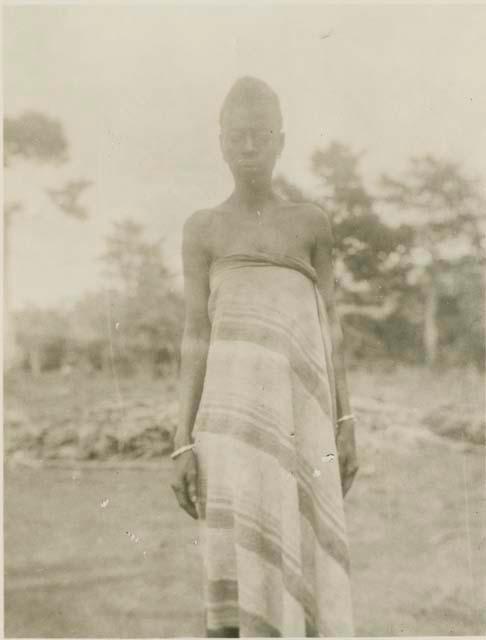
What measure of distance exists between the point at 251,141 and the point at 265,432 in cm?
75

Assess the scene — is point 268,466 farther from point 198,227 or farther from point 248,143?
point 248,143

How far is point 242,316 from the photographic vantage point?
5.49 feet

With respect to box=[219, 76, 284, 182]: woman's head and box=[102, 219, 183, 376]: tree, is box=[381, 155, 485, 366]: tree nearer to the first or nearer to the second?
box=[219, 76, 284, 182]: woman's head

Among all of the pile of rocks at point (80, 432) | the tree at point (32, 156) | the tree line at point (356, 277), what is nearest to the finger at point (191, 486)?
the pile of rocks at point (80, 432)

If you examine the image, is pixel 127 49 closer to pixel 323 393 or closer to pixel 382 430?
pixel 323 393

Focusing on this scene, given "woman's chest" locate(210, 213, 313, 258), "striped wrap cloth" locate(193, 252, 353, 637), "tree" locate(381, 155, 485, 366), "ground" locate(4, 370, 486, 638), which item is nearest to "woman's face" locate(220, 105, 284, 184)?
"woman's chest" locate(210, 213, 313, 258)

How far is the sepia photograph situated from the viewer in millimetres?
1671

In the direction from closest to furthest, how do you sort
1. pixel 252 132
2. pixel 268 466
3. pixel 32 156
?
pixel 268 466 < pixel 252 132 < pixel 32 156

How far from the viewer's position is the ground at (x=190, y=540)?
1.76 meters

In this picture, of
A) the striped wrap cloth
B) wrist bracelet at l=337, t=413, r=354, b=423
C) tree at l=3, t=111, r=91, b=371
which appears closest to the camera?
the striped wrap cloth

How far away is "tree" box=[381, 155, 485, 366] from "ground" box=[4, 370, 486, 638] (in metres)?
0.31

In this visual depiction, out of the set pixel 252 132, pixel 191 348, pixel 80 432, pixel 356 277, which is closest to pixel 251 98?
pixel 252 132

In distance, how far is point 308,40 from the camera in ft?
6.16

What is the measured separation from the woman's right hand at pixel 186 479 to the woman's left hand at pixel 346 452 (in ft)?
1.23
